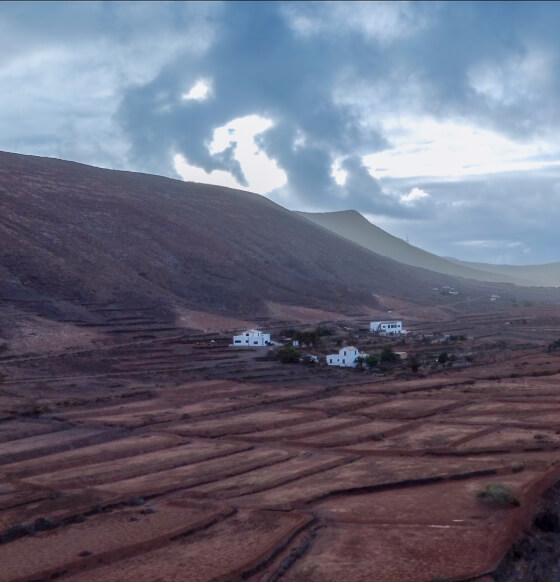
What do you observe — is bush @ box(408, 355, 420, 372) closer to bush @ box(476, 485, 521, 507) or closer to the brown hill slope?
bush @ box(476, 485, 521, 507)

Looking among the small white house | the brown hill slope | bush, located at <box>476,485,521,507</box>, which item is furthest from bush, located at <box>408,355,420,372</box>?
the brown hill slope

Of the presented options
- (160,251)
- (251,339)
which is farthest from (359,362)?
(160,251)

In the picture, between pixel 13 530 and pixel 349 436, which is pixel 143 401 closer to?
pixel 349 436

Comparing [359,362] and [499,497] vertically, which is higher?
[359,362]

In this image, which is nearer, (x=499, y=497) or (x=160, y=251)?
(x=499, y=497)

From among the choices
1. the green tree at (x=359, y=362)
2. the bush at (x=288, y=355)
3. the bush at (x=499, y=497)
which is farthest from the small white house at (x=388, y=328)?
the bush at (x=499, y=497)

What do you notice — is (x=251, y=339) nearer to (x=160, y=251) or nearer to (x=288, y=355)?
(x=288, y=355)

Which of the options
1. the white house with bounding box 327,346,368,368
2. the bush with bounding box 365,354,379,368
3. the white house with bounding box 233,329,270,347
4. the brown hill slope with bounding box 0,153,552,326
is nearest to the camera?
the bush with bounding box 365,354,379,368
